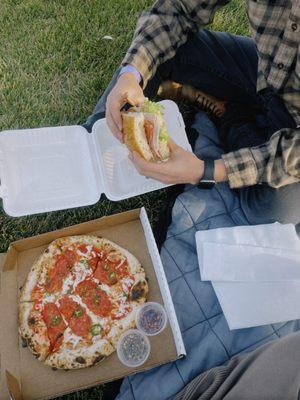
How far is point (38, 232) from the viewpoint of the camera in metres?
2.73

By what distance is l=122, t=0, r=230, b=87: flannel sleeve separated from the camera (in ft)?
8.29

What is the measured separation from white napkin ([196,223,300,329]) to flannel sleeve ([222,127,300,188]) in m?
0.38

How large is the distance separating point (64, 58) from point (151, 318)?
7.41 feet

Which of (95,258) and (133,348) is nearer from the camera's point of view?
(133,348)

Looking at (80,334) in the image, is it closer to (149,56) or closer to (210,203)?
(210,203)

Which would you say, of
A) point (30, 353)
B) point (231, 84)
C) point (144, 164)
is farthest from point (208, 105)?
point (30, 353)

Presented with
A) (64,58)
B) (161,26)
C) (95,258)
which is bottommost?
(95,258)

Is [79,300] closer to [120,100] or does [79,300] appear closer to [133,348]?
[133,348]

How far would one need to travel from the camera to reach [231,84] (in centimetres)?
285

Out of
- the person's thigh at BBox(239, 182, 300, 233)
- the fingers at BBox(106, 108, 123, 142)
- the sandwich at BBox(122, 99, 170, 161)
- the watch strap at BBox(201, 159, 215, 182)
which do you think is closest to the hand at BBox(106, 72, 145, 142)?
the fingers at BBox(106, 108, 123, 142)

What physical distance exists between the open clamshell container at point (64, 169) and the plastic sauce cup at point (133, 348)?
32.4 inches

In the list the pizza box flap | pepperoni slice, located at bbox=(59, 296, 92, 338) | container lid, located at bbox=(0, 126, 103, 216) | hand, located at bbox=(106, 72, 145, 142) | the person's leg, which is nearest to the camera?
the person's leg

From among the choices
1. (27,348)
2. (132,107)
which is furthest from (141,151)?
(27,348)

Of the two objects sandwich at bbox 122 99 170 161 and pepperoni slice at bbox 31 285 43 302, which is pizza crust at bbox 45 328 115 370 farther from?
sandwich at bbox 122 99 170 161
